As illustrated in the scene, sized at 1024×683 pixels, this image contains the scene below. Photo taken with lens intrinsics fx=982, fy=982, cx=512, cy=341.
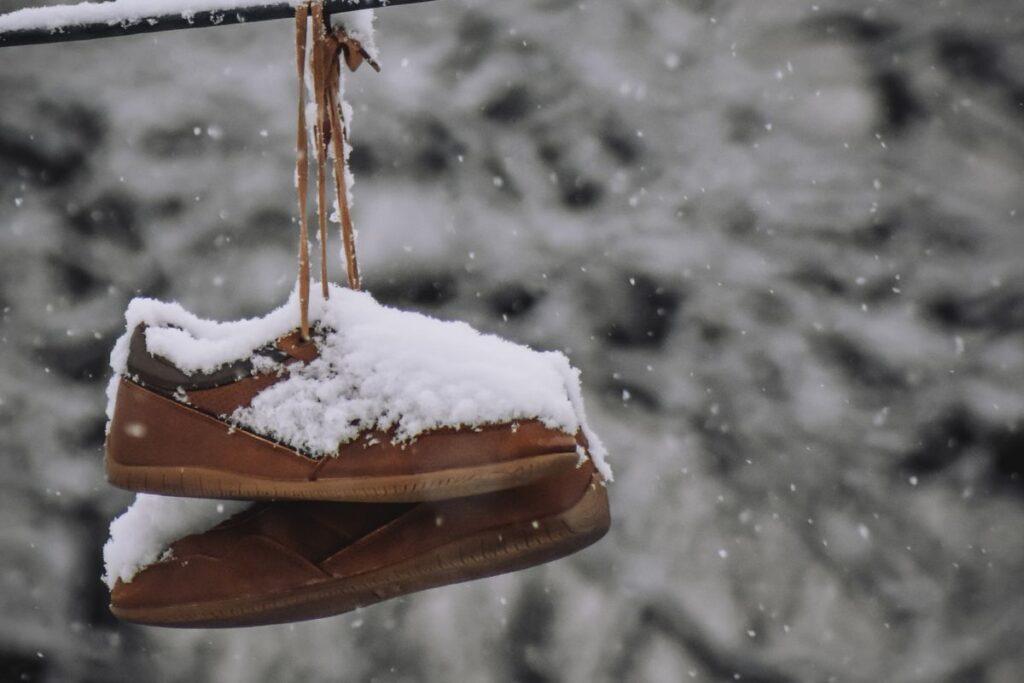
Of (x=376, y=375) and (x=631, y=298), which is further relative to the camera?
(x=631, y=298)

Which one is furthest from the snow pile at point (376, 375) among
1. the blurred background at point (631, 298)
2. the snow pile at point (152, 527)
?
the blurred background at point (631, 298)

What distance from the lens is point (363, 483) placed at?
1.40 metres

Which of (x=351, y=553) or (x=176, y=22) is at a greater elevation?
(x=176, y=22)

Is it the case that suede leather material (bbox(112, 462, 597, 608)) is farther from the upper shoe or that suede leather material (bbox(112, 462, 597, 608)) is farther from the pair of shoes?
the upper shoe

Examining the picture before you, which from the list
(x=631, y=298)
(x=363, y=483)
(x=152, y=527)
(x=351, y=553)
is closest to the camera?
(x=363, y=483)

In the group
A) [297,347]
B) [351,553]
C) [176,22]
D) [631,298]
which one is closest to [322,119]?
[176,22]

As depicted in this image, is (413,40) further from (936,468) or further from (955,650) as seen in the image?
(955,650)

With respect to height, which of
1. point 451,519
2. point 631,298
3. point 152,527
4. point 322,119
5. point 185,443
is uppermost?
point 322,119

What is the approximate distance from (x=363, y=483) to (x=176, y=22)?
0.71 m

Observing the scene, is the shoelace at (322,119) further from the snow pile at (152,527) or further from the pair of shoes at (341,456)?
the snow pile at (152,527)

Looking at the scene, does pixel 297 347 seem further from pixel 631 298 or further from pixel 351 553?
pixel 631 298

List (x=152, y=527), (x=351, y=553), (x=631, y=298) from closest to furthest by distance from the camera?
(x=351, y=553) < (x=152, y=527) < (x=631, y=298)

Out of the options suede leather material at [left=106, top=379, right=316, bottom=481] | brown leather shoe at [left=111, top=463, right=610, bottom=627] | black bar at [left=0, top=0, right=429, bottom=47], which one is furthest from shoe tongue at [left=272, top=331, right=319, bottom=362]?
black bar at [left=0, top=0, right=429, bottom=47]

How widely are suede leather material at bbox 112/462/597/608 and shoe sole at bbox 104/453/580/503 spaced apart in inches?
3.0
